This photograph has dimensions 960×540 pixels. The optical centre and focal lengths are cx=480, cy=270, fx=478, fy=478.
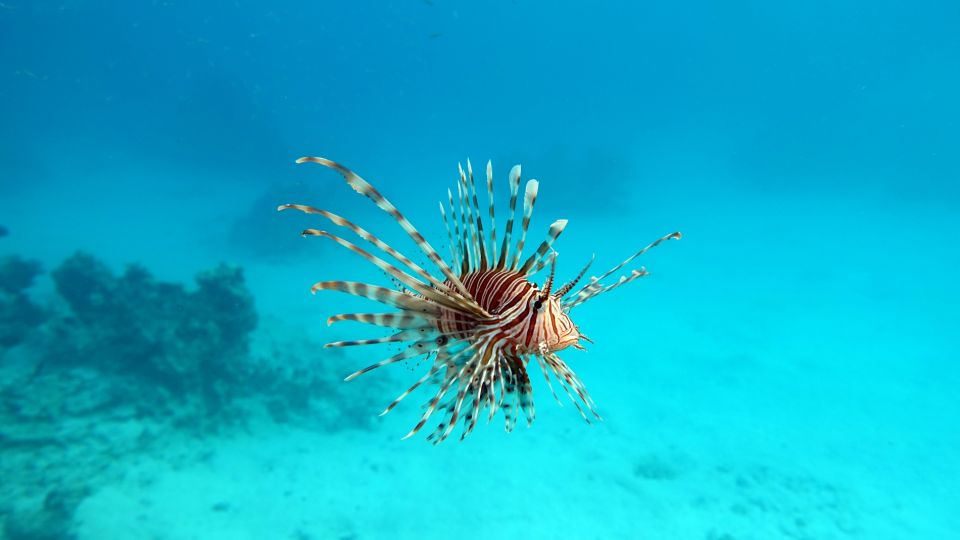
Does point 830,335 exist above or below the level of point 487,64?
below

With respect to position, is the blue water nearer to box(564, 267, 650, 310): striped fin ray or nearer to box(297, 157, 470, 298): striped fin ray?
box(564, 267, 650, 310): striped fin ray

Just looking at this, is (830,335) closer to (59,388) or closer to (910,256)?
(910,256)

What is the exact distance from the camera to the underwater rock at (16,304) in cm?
1299

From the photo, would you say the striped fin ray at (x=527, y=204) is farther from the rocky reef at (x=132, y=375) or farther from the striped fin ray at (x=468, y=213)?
the rocky reef at (x=132, y=375)

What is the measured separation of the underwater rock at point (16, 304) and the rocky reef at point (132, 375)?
0.11 ft

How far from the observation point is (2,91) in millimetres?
50062

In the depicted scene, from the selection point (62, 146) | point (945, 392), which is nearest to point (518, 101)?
point (62, 146)

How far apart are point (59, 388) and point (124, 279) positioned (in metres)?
3.40

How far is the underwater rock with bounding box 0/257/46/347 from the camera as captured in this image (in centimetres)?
1299

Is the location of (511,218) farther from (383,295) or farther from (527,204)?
(383,295)

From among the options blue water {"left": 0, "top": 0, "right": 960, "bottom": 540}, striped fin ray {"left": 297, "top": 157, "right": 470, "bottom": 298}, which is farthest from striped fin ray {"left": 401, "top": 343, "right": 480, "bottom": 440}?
blue water {"left": 0, "top": 0, "right": 960, "bottom": 540}

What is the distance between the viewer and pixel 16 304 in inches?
541

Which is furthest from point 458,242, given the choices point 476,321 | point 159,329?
point 159,329

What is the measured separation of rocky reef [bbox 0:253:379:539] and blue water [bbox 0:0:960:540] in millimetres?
127
